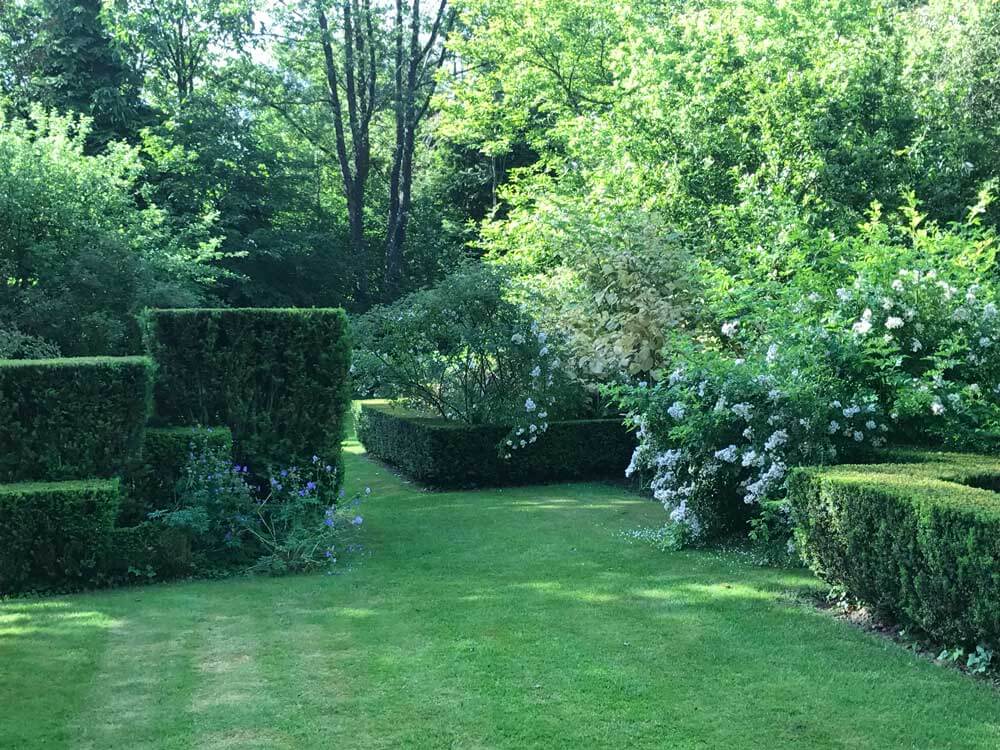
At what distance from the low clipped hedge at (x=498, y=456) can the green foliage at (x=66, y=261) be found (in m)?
4.62

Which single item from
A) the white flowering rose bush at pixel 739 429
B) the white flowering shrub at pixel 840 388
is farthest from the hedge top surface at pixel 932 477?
the white flowering rose bush at pixel 739 429

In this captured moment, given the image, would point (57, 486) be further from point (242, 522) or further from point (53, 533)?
point (242, 522)

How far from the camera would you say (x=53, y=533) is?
732cm

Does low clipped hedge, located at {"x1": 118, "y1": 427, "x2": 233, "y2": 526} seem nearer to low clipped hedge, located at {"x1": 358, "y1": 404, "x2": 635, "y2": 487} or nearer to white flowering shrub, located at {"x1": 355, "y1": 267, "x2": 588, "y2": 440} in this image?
low clipped hedge, located at {"x1": 358, "y1": 404, "x2": 635, "y2": 487}

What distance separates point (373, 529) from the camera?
393 inches

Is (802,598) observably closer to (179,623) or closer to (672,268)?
(179,623)

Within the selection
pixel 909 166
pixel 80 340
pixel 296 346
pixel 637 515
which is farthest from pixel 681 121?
pixel 80 340

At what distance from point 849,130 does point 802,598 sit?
946 cm

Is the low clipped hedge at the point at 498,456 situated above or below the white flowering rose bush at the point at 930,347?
below

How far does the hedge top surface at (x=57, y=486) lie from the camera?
7.26m

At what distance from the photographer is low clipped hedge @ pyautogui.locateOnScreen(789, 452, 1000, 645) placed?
4914 mm

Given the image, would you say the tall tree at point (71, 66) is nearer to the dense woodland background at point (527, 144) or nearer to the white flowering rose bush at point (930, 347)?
the dense woodland background at point (527, 144)

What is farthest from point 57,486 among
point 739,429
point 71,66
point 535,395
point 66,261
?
point 71,66

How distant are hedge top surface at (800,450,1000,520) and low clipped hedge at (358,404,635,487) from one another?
6.19 m
